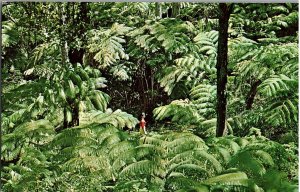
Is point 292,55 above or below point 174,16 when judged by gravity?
below

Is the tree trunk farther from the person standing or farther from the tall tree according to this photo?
the person standing

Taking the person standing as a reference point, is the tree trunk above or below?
above

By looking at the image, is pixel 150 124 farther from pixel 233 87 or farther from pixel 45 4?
pixel 45 4

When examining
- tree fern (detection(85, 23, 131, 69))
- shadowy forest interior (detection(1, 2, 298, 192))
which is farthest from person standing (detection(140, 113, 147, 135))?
tree fern (detection(85, 23, 131, 69))

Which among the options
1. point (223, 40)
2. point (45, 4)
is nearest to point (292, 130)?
point (223, 40)

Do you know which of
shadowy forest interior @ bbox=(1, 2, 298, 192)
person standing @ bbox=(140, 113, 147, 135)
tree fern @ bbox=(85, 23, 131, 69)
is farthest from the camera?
tree fern @ bbox=(85, 23, 131, 69)

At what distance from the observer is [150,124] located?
2451 mm

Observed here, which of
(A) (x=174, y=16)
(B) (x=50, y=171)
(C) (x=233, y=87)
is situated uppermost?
(A) (x=174, y=16)

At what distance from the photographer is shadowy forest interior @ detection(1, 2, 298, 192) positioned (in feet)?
7.18

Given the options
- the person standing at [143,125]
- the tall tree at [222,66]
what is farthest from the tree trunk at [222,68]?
the person standing at [143,125]

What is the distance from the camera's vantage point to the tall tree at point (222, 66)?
2.50 meters

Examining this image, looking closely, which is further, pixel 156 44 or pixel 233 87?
pixel 156 44

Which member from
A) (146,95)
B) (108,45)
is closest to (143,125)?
(146,95)

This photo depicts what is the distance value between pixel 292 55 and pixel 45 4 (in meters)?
1.23
